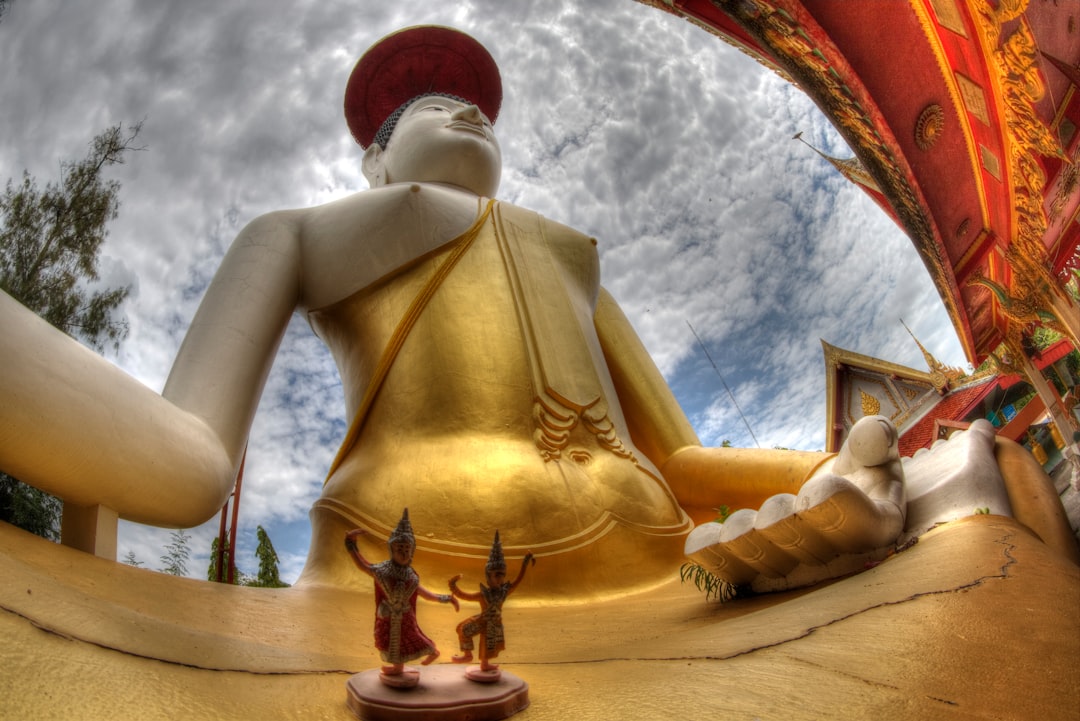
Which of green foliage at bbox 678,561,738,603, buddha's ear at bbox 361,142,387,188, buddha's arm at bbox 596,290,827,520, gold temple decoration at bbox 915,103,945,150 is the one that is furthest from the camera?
gold temple decoration at bbox 915,103,945,150

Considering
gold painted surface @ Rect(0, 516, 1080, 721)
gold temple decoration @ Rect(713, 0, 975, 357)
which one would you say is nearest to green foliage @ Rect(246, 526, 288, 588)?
gold painted surface @ Rect(0, 516, 1080, 721)

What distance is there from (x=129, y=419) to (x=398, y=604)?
3.32ft

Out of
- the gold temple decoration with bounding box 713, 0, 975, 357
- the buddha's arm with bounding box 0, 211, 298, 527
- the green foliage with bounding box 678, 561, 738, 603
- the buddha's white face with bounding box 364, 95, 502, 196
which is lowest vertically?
the green foliage with bounding box 678, 561, 738, 603

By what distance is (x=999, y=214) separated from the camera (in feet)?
22.7

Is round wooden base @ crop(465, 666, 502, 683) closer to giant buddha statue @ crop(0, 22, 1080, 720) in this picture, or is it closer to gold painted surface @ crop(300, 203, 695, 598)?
giant buddha statue @ crop(0, 22, 1080, 720)

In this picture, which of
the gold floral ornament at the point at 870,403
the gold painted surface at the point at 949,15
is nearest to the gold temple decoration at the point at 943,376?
the gold floral ornament at the point at 870,403

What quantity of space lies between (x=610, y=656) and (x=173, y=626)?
0.69 meters

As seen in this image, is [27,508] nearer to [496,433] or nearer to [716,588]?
[496,433]

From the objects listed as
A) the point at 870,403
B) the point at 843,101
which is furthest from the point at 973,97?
the point at 870,403

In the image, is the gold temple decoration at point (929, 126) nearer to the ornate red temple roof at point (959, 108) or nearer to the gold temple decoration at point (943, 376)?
the ornate red temple roof at point (959, 108)

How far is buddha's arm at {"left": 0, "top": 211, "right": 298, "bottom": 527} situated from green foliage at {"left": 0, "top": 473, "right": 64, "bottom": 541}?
104 cm

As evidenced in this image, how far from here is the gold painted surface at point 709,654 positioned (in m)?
0.61

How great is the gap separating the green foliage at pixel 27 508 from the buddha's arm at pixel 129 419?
3.42 feet

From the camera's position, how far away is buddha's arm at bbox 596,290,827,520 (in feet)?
8.06
